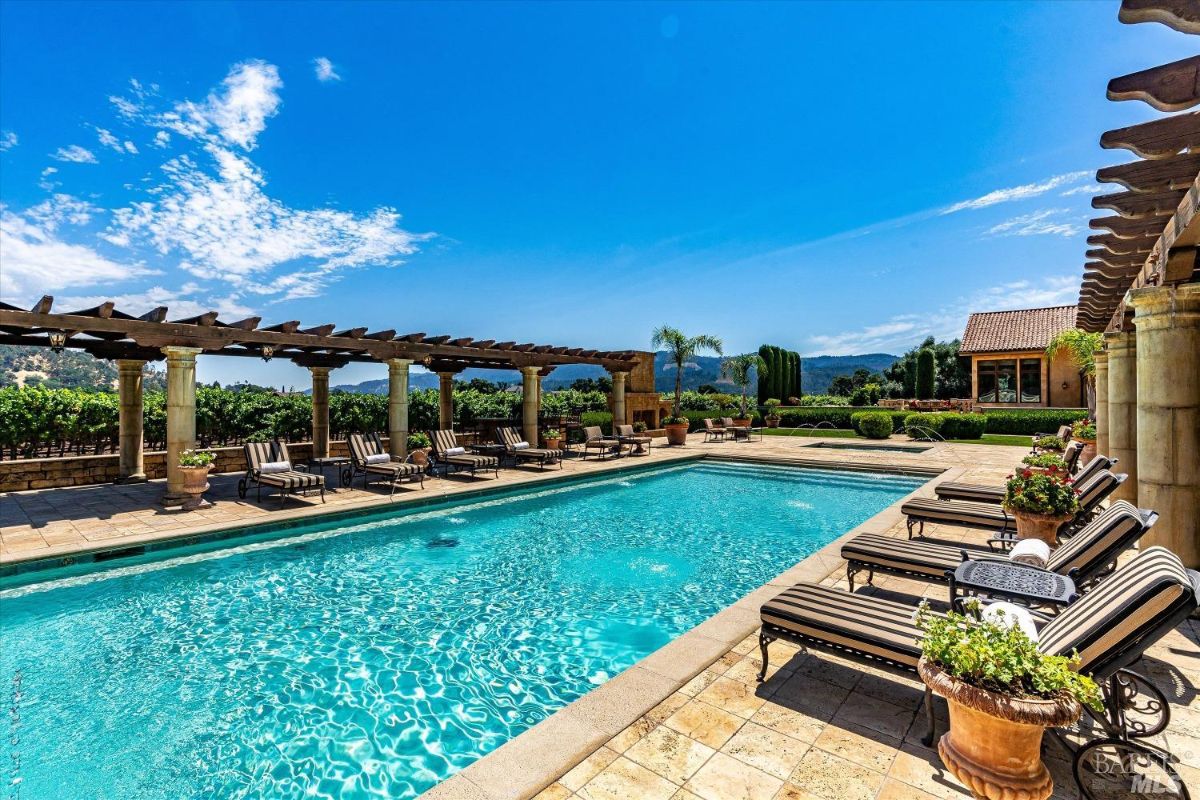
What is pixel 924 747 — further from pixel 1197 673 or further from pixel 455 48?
pixel 455 48

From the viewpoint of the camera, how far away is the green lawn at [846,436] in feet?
65.9

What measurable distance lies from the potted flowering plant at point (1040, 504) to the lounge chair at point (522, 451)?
10.2m

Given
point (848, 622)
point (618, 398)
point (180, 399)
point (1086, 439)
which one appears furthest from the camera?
point (618, 398)

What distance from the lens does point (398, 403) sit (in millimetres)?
13086

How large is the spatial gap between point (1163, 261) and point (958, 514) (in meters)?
3.29

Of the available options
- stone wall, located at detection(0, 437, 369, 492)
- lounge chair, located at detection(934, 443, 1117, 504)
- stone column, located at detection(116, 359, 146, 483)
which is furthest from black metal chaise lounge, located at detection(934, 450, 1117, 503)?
stone column, located at detection(116, 359, 146, 483)

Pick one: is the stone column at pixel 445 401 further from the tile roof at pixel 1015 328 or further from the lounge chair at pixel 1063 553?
the tile roof at pixel 1015 328

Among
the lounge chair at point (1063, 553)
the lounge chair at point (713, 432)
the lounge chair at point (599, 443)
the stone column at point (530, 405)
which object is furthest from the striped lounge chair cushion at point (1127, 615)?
the lounge chair at point (713, 432)

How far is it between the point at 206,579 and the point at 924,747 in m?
7.63

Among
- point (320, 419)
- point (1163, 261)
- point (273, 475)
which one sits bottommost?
point (273, 475)

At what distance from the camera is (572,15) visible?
496 inches

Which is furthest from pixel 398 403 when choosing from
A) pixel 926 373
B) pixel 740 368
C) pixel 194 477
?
pixel 926 373

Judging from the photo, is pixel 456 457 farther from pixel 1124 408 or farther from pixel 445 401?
pixel 1124 408

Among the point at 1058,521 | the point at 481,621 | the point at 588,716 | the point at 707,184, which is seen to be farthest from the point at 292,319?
the point at 707,184
